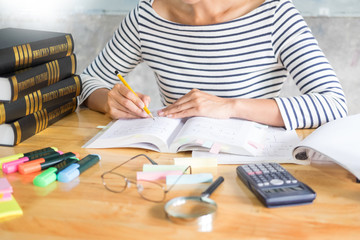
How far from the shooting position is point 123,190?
885 mm

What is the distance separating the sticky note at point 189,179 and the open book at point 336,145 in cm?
23

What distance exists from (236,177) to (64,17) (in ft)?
6.88

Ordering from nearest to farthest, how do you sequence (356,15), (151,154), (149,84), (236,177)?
(236,177) → (151,154) → (356,15) → (149,84)

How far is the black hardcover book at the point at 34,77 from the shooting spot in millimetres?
1127

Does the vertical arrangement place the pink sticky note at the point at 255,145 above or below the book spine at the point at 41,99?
below

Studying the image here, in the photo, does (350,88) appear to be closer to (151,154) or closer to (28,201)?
(151,154)

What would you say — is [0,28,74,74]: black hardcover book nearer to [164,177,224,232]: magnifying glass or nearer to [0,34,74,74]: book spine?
[0,34,74,74]: book spine

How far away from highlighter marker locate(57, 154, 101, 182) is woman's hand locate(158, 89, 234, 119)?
1.02 feet

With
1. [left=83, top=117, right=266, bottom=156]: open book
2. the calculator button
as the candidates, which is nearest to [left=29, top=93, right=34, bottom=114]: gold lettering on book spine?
[left=83, top=117, right=266, bottom=156]: open book

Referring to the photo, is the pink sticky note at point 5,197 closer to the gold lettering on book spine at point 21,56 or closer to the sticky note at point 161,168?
the sticky note at point 161,168

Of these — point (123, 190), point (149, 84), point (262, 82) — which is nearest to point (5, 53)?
point (123, 190)

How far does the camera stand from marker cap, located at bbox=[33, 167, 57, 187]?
0.91 m

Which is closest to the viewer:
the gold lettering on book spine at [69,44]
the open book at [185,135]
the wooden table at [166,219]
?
the wooden table at [166,219]

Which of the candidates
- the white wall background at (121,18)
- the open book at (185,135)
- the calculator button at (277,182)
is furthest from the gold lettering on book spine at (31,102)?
the white wall background at (121,18)
